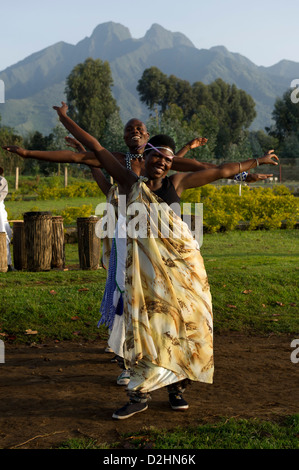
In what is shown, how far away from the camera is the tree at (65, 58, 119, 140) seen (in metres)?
69.9

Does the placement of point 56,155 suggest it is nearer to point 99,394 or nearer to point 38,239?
point 99,394

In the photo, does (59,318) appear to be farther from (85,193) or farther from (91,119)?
(91,119)

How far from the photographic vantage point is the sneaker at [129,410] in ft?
13.7

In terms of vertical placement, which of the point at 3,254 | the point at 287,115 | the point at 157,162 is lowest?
the point at 3,254

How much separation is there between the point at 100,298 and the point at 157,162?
405 cm

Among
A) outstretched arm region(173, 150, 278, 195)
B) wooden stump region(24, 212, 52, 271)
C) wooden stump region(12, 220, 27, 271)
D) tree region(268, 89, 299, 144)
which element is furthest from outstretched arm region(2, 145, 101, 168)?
tree region(268, 89, 299, 144)

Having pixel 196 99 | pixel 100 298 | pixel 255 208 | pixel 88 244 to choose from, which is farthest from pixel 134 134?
pixel 196 99

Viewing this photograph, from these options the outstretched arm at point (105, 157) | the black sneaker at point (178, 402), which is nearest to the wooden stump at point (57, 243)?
the outstretched arm at point (105, 157)

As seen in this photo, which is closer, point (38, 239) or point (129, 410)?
point (129, 410)

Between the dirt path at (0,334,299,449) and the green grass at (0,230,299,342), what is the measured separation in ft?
2.14

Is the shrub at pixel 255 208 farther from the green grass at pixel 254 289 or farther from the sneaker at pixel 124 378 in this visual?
the sneaker at pixel 124 378

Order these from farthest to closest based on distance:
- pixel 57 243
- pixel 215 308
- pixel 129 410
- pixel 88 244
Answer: pixel 57 243
pixel 88 244
pixel 215 308
pixel 129 410

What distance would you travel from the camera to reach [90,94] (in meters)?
76.0

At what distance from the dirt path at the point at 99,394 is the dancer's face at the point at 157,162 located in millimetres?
1802
